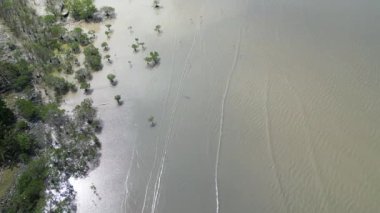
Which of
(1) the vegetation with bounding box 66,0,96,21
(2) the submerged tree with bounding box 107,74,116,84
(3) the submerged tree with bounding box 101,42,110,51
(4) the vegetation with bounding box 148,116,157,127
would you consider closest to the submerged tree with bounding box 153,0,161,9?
(1) the vegetation with bounding box 66,0,96,21

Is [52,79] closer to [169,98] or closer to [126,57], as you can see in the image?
[126,57]

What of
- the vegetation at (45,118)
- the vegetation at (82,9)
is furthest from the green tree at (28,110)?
the vegetation at (82,9)

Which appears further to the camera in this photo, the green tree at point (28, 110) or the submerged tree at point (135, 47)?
the submerged tree at point (135, 47)

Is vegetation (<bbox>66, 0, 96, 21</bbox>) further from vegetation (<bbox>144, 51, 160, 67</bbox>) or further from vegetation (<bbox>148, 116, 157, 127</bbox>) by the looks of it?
vegetation (<bbox>148, 116, 157, 127</bbox>)

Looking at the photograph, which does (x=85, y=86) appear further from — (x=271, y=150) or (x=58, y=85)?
(x=271, y=150)

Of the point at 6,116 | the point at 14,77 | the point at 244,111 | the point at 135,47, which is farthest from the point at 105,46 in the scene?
the point at 244,111

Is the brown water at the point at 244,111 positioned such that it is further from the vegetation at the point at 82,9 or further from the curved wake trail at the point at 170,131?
the vegetation at the point at 82,9

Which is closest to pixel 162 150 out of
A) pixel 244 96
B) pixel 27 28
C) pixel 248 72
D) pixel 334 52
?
pixel 244 96
